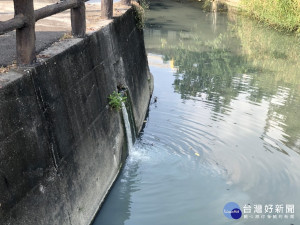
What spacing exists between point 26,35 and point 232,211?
4408 millimetres

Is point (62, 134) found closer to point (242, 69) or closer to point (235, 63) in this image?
point (242, 69)

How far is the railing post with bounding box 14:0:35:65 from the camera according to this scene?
4692 millimetres

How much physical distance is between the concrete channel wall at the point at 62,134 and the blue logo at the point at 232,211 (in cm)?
205

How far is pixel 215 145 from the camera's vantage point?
369 inches

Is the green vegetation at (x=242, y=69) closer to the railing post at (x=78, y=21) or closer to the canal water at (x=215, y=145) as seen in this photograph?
the canal water at (x=215, y=145)

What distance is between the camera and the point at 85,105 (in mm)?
6395

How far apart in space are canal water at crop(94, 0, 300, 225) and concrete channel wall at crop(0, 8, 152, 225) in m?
0.69

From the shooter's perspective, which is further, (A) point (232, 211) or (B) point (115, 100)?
(B) point (115, 100)

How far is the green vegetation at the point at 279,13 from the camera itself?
22.6 metres

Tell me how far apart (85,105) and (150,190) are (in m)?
2.11

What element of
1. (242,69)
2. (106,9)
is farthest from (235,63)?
(106,9)

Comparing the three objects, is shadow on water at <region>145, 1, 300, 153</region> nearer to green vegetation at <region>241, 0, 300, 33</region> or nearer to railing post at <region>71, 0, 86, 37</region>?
green vegetation at <region>241, 0, 300, 33</region>

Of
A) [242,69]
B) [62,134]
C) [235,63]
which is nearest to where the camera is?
[62,134]

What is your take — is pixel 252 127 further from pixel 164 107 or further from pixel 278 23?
pixel 278 23
